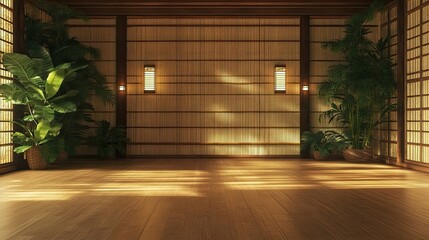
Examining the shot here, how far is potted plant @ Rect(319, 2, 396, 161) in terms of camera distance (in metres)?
9.98

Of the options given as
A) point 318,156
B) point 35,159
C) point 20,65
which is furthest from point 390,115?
point 20,65

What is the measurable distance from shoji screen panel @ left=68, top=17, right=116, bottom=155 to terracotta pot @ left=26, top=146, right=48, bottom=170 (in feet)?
8.14

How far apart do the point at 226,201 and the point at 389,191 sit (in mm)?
2246

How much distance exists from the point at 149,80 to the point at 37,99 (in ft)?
10.6

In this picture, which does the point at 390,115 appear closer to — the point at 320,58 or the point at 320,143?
the point at 320,143

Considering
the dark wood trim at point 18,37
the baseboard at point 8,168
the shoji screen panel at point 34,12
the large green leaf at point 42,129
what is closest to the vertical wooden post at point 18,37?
the dark wood trim at point 18,37

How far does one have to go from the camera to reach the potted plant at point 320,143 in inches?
426

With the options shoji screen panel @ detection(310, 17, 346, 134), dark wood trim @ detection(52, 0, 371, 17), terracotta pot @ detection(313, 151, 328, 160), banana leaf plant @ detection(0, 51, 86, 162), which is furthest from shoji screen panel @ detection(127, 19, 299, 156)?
banana leaf plant @ detection(0, 51, 86, 162)

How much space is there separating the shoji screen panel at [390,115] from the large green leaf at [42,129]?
6801mm

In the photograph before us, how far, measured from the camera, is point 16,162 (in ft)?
28.9

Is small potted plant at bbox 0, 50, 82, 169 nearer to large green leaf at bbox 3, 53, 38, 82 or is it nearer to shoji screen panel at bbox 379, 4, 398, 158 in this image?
large green leaf at bbox 3, 53, 38, 82

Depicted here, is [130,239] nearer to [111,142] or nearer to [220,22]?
[111,142]

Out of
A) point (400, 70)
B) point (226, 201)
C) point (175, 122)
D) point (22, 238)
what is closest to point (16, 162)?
point (175, 122)

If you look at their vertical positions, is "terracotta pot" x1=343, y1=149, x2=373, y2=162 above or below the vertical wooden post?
below
